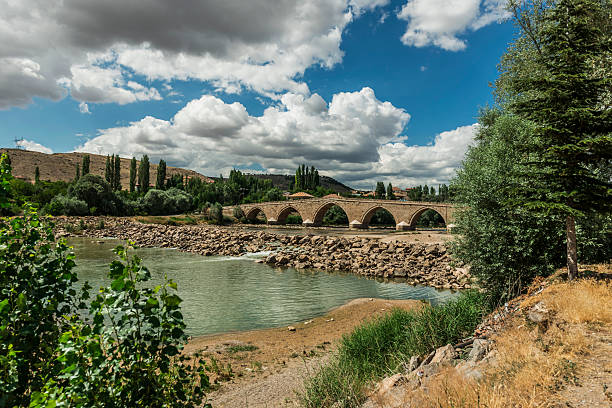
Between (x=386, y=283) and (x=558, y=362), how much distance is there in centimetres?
1459

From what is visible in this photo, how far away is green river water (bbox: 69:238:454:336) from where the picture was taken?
1255cm

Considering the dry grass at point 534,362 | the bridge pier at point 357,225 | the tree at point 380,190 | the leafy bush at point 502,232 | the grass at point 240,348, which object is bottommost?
the grass at point 240,348

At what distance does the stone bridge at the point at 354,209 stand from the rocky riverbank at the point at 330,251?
1887cm

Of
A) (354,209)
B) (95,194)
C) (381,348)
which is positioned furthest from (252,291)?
(95,194)

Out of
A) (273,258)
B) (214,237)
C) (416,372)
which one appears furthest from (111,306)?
(214,237)

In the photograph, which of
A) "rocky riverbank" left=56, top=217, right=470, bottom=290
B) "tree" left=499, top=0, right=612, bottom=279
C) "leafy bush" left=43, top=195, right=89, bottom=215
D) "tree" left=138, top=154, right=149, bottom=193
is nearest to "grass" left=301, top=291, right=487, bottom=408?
"tree" left=499, top=0, right=612, bottom=279

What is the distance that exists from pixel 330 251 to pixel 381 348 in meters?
20.7

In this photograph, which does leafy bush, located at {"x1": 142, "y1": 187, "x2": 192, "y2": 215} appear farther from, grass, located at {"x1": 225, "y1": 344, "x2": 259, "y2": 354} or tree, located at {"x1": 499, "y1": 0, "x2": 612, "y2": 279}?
tree, located at {"x1": 499, "y1": 0, "x2": 612, "y2": 279}

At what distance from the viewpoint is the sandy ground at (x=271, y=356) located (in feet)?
21.1

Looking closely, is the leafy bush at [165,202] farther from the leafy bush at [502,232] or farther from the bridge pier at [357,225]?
the leafy bush at [502,232]

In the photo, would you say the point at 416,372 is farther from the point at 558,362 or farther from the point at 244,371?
the point at 244,371

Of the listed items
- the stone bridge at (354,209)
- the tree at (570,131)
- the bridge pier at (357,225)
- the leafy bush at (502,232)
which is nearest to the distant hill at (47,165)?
the stone bridge at (354,209)

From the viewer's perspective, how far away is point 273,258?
82.0 ft

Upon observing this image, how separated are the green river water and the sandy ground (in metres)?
1.05
